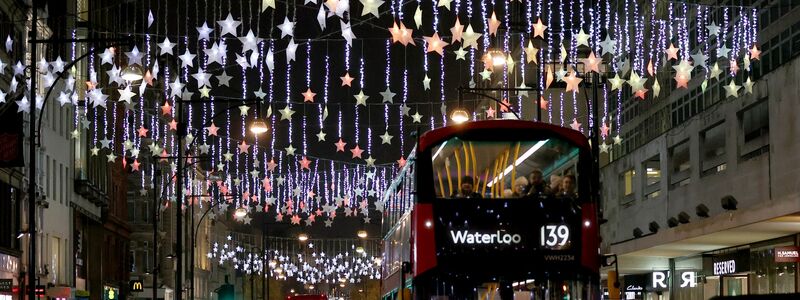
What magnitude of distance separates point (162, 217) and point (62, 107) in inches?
1579

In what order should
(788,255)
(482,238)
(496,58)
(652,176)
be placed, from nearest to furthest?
1. (482,238)
2. (788,255)
3. (496,58)
4. (652,176)

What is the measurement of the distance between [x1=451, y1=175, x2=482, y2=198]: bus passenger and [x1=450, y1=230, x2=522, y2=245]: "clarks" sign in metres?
0.59

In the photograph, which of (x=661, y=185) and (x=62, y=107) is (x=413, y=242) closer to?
(x=661, y=185)

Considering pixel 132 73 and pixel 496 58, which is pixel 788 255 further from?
pixel 132 73

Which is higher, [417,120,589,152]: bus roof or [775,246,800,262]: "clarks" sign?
[417,120,589,152]: bus roof

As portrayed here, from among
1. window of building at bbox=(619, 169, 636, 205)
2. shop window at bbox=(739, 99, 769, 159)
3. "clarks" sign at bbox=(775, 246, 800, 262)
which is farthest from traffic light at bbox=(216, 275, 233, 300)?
"clarks" sign at bbox=(775, 246, 800, 262)

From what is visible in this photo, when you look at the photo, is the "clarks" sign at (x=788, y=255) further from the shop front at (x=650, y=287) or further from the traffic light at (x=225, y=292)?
the traffic light at (x=225, y=292)

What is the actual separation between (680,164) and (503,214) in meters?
29.3

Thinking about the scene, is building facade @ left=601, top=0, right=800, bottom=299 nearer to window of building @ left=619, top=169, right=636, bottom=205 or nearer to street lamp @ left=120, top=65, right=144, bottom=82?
window of building @ left=619, top=169, right=636, bottom=205

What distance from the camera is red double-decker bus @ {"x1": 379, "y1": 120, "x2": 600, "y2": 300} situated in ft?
64.0

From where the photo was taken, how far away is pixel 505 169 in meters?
20.2

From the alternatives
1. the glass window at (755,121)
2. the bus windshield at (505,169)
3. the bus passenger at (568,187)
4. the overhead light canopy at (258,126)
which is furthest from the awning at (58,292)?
the bus passenger at (568,187)

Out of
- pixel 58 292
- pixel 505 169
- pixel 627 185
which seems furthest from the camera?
pixel 627 185

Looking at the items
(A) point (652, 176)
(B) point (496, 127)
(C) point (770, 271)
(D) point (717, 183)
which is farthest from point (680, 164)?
(B) point (496, 127)
